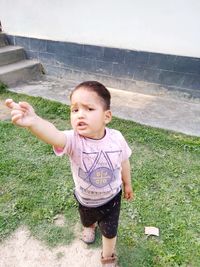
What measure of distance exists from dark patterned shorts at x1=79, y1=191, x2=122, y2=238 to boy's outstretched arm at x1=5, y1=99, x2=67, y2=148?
54 centimetres

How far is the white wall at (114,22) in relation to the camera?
4219mm

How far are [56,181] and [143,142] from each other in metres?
1.17

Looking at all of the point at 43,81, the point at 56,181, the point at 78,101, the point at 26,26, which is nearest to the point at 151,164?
the point at 56,181

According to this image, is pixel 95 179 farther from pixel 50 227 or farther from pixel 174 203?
pixel 174 203

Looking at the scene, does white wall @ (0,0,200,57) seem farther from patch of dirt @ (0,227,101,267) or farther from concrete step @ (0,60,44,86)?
patch of dirt @ (0,227,101,267)

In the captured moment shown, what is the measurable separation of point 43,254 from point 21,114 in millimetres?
1249

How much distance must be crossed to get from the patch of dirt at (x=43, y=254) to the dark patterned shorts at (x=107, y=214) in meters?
0.36

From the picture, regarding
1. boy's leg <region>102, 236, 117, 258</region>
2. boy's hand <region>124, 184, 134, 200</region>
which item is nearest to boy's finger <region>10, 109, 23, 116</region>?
boy's hand <region>124, 184, 134, 200</region>

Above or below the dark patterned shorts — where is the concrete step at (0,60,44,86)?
below

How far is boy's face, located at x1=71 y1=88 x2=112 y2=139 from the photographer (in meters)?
Answer: 1.40

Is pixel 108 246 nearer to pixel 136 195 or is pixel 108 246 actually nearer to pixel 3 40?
pixel 136 195

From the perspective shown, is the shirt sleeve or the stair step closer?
the shirt sleeve

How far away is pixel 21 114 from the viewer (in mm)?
1211

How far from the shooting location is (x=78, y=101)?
1.39m
